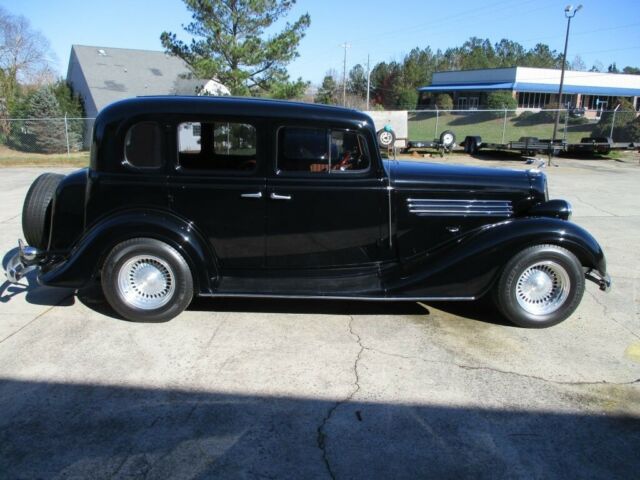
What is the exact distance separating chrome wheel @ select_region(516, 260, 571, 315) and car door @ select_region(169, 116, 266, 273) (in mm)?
2290

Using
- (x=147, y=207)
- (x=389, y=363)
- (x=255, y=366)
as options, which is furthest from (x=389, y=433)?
(x=147, y=207)

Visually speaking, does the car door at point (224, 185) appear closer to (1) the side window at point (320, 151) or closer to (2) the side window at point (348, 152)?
(1) the side window at point (320, 151)

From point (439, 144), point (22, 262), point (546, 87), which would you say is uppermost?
point (546, 87)

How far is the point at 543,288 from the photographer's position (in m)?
4.39

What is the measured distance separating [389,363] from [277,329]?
41.2 inches

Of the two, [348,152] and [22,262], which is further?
[22,262]

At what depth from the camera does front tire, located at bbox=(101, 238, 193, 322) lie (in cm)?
424

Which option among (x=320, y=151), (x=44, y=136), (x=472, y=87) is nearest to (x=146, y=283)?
(x=320, y=151)

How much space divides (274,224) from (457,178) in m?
1.71

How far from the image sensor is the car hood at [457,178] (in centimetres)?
450

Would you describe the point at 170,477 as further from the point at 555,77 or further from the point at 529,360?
the point at 555,77

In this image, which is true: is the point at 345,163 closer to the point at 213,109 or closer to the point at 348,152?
the point at 348,152

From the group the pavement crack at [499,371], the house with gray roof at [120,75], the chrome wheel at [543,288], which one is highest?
the house with gray roof at [120,75]

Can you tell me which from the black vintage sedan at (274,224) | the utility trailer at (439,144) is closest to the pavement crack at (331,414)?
the black vintage sedan at (274,224)
